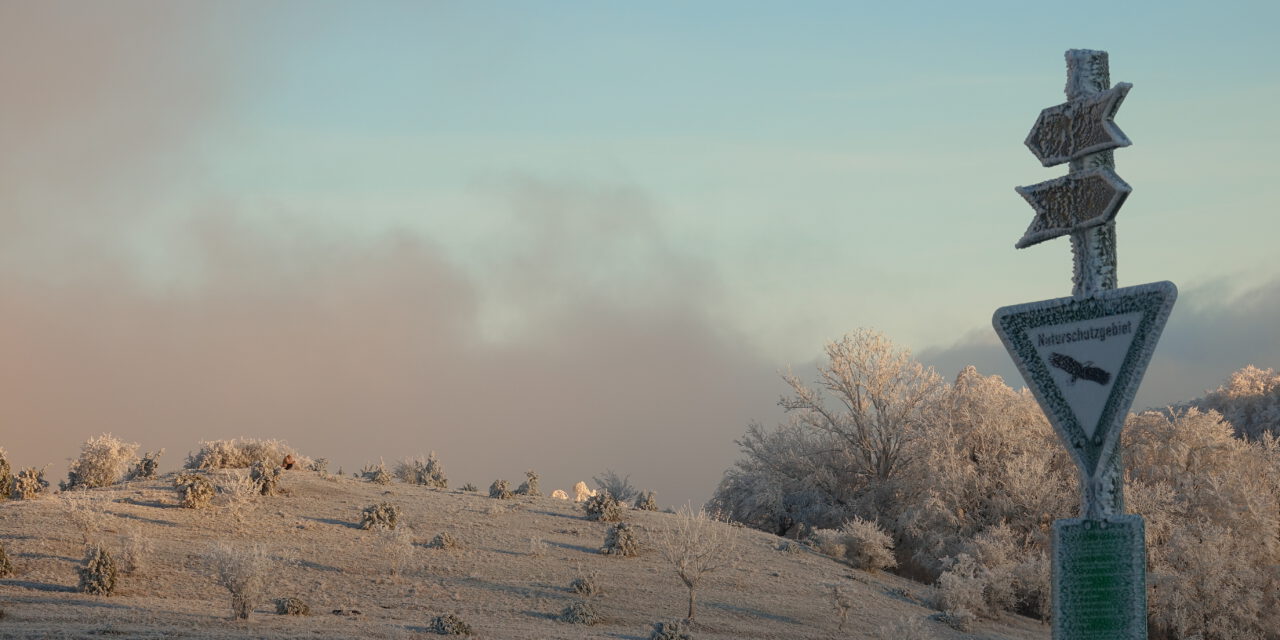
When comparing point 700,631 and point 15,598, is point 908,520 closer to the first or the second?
point 700,631

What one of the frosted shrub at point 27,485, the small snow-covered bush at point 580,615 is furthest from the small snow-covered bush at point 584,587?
the frosted shrub at point 27,485

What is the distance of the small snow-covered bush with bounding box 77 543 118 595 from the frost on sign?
17.4m

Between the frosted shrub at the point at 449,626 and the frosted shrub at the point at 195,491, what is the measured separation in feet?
37.0

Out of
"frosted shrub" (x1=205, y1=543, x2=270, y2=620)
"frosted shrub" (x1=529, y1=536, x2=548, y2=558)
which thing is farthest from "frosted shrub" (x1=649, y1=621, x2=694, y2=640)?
"frosted shrub" (x1=205, y1=543, x2=270, y2=620)

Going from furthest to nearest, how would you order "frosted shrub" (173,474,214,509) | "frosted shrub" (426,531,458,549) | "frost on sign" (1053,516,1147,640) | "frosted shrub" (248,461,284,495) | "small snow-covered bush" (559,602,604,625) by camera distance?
"frosted shrub" (248,461,284,495) → "frosted shrub" (173,474,214,509) → "frosted shrub" (426,531,458,549) → "small snow-covered bush" (559,602,604,625) → "frost on sign" (1053,516,1147,640)

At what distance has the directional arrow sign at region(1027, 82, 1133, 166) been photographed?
10445 mm

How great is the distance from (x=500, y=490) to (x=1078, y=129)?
26.3 metres

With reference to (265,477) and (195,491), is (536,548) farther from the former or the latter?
(195,491)

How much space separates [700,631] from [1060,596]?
13147 millimetres

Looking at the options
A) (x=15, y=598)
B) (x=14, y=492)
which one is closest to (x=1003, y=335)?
(x=15, y=598)

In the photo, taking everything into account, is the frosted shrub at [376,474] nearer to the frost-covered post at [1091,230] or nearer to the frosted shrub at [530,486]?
the frosted shrub at [530,486]

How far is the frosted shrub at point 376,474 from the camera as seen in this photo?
35750 mm

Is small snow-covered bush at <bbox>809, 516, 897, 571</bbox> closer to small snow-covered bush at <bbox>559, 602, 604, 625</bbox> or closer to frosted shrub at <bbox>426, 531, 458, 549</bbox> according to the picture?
frosted shrub at <bbox>426, 531, 458, 549</bbox>

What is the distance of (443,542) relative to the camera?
87.6ft
